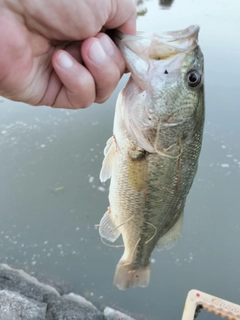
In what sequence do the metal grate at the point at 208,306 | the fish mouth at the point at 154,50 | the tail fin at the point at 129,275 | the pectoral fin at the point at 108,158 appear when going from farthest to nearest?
the metal grate at the point at 208,306, the tail fin at the point at 129,275, the pectoral fin at the point at 108,158, the fish mouth at the point at 154,50

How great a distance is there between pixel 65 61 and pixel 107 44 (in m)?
0.13

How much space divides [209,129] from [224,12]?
350 cm

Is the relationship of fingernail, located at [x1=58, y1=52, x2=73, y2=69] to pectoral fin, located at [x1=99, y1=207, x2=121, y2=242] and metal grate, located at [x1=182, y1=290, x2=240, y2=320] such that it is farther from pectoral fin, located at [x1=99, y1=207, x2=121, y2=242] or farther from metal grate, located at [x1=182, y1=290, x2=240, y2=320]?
metal grate, located at [x1=182, y1=290, x2=240, y2=320]

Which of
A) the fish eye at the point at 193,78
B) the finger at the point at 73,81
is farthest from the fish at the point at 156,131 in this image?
the finger at the point at 73,81

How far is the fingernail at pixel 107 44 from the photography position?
0.91 m

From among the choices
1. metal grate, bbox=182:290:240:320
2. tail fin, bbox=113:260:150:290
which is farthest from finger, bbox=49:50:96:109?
metal grate, bbox=182:290:240:320

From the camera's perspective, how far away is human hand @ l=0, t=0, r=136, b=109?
85 centimetres

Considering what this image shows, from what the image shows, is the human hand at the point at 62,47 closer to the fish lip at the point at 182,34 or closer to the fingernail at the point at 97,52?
the fingernail at the point at 97,52

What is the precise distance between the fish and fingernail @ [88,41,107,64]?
0.09 meters

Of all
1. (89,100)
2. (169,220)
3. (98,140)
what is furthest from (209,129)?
(89,100)

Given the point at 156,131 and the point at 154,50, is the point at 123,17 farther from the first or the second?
the point at 156,131

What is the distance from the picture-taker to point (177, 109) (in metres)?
1.07

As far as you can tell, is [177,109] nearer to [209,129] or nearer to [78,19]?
[78,19]

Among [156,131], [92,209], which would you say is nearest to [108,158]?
[156,131]
